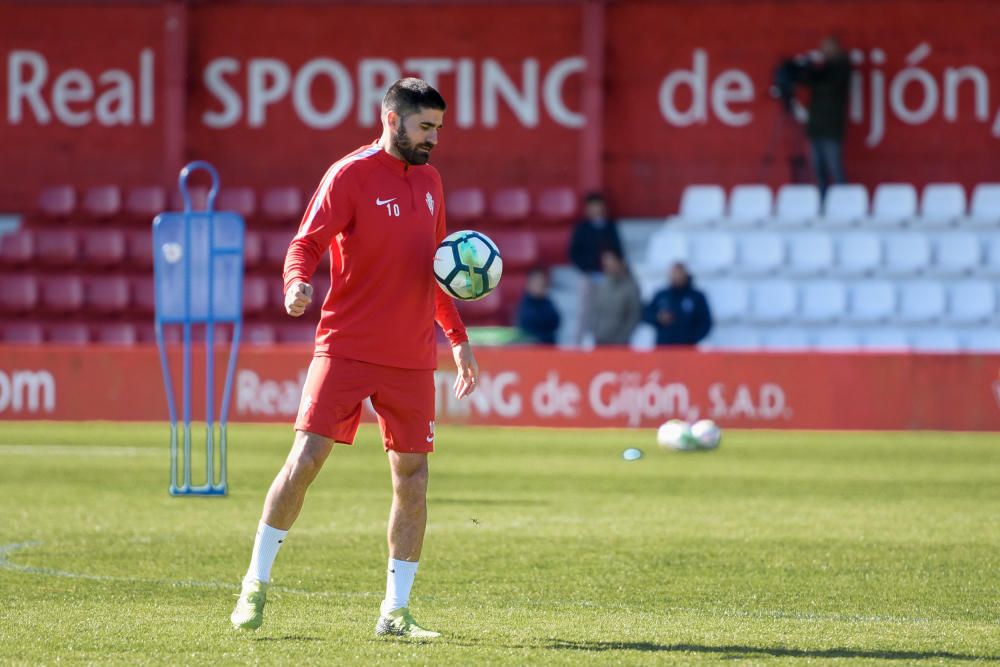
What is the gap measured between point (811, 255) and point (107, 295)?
33.3ft

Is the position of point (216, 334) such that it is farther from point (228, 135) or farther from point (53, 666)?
point (53, 666)

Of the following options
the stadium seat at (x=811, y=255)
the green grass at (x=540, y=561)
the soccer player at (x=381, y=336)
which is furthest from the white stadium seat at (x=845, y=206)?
the soccer player at (x=381, y=336)

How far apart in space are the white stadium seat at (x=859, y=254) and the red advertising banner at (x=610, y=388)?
5212mm

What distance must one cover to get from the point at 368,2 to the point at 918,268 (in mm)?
9344

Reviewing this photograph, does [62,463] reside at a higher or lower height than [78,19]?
lower

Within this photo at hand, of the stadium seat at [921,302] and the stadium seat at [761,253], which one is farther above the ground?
the stadium seat at [761,253]

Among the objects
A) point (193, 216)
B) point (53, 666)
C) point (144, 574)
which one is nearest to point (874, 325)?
point (193, 216)

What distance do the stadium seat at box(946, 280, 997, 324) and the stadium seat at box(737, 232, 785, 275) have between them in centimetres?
241

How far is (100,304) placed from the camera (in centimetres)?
2648

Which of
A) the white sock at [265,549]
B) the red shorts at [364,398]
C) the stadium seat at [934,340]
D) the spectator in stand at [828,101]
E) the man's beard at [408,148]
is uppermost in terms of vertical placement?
the spectator in stand at [828,101]

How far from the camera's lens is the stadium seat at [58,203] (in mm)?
27484

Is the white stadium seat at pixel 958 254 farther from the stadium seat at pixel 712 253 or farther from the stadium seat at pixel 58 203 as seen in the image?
the stadium seat at pixel 58 203

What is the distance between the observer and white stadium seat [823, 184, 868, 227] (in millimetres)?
25672

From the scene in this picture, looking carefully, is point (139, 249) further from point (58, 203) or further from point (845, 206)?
point (845, 206)
